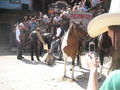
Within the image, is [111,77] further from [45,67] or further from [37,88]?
[45,67]

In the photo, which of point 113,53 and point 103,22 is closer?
point 113,53

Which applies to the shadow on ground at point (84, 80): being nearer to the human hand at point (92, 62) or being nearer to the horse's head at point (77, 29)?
the horse's head at point (77, 29)

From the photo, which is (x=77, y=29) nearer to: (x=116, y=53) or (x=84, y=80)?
(x=84, y=80)

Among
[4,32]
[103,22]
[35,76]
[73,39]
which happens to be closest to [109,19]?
[103,22]

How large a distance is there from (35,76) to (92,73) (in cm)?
873

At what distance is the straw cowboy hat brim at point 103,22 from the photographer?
2137 mm

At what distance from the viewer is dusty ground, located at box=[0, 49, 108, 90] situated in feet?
30.6

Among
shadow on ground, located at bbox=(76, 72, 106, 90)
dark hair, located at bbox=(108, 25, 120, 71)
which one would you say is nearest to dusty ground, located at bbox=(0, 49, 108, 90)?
shadow on ground, located at bbox=(76, 72, 106, 90)

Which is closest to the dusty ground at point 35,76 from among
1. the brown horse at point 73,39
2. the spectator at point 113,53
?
the brown horse at point 73,39

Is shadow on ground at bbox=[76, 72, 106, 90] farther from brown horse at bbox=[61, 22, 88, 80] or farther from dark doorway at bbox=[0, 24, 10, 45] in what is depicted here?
dark doorway at bbox=[0, 24, 10, 45]

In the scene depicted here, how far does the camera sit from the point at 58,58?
15.0 m

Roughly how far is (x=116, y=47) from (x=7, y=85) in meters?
7.78

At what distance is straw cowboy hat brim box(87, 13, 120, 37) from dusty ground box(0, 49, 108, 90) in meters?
6.65

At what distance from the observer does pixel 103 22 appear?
229cm
